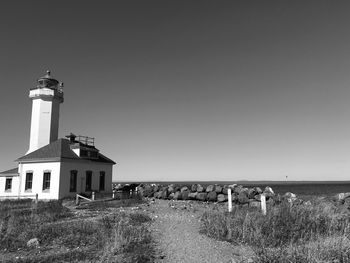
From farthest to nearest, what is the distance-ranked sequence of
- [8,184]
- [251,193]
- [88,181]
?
[88,181] < [8,184] < [251,193]

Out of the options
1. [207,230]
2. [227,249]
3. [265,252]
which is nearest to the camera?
[265,252]

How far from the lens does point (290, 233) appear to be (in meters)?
10.5

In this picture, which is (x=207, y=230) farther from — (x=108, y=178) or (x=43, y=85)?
(x=43, y=85)

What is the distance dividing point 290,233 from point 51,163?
22.8 meters

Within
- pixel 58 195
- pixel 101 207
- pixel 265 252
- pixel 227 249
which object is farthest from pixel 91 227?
pixel 58 195

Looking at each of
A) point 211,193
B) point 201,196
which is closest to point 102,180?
point 201,196

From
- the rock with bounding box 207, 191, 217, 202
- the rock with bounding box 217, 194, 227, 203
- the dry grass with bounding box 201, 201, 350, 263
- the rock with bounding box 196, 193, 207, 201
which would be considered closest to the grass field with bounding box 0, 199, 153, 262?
the dry grass with bounding box 201, 201, 350, 263

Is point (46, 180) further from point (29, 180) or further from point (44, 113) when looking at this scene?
point (44, 113)

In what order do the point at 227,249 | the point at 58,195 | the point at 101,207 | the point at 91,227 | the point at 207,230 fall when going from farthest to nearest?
the point at 58,195 → the point at 101,207 → the point at 91,227 → the point at 207,230 → the point at 227,249

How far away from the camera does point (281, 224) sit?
36.9ft

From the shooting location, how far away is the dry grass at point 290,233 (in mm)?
7772

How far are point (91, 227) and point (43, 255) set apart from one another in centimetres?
341

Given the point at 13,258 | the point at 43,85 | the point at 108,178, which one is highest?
the point at 43,85

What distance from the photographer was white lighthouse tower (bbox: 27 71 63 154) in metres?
32.2
